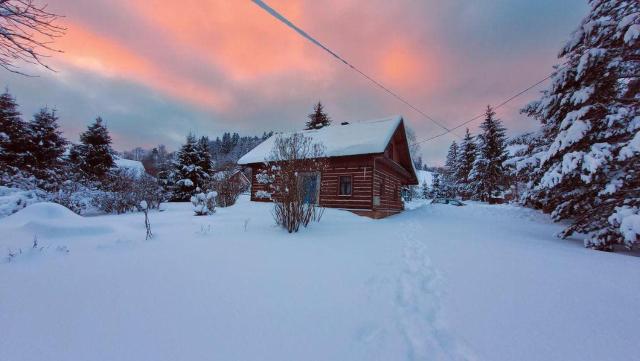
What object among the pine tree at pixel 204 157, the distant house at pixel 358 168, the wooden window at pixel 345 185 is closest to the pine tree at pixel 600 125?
the distant house at pixel 358 168

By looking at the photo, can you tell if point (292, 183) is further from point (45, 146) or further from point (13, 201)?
point (45, 146)

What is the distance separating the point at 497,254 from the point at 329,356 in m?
5.36

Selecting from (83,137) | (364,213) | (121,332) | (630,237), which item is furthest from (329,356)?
(83,137)

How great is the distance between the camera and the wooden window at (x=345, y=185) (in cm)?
1390

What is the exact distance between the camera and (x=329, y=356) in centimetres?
203

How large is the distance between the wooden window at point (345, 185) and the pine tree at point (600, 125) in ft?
26.7

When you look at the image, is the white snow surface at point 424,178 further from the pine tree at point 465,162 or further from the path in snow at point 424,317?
the path in snow at point 424,317

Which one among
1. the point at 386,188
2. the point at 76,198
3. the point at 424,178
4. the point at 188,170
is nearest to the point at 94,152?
the point at 188,170

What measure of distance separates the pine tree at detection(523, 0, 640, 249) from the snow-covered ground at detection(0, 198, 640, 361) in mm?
2025

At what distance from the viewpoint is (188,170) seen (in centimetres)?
2347

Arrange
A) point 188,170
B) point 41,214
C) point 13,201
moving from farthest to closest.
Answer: point 188,170
point 13,201
point 41,214

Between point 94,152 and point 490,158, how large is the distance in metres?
41.1

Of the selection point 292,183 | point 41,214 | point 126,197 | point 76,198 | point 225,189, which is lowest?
point 41,214

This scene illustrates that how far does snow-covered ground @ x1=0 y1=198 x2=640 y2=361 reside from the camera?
2.11 meters
